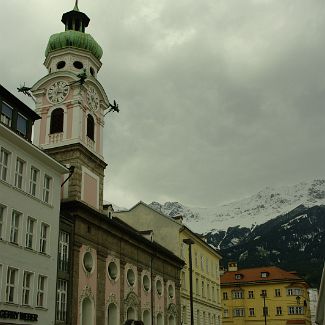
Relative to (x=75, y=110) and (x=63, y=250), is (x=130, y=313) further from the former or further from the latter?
(x=75, y=110)

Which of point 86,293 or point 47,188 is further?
point 86,293

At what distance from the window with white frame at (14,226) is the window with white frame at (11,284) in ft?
5.64

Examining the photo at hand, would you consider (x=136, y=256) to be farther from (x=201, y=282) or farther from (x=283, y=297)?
(x=283, y=297)

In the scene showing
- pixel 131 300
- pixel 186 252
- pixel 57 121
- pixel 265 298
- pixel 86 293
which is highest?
pixel 57 121

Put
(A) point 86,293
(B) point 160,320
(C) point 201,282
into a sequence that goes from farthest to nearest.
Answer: (C) point 201,282 → (B) point 160,320 → (A) point 86,293

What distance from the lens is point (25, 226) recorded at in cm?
3188

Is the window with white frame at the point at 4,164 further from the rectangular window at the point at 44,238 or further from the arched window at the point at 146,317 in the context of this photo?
the arched window at the point at 146,317

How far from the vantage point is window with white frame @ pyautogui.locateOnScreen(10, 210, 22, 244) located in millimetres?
30672

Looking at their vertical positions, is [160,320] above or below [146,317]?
below

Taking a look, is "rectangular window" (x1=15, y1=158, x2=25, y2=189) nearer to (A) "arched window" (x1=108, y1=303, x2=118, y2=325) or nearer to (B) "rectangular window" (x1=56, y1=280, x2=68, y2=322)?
(B) "rectangular window" (x1=56, y1=280, x2=68, y2=322)

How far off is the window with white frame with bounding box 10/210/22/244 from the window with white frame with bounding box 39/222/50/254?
98.2 inches

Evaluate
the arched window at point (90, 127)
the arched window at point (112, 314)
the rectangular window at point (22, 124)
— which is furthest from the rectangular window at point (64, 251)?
the arched window at point (90, 127)

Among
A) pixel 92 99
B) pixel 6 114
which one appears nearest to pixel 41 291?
pixel 6 114

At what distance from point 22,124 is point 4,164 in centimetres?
415
